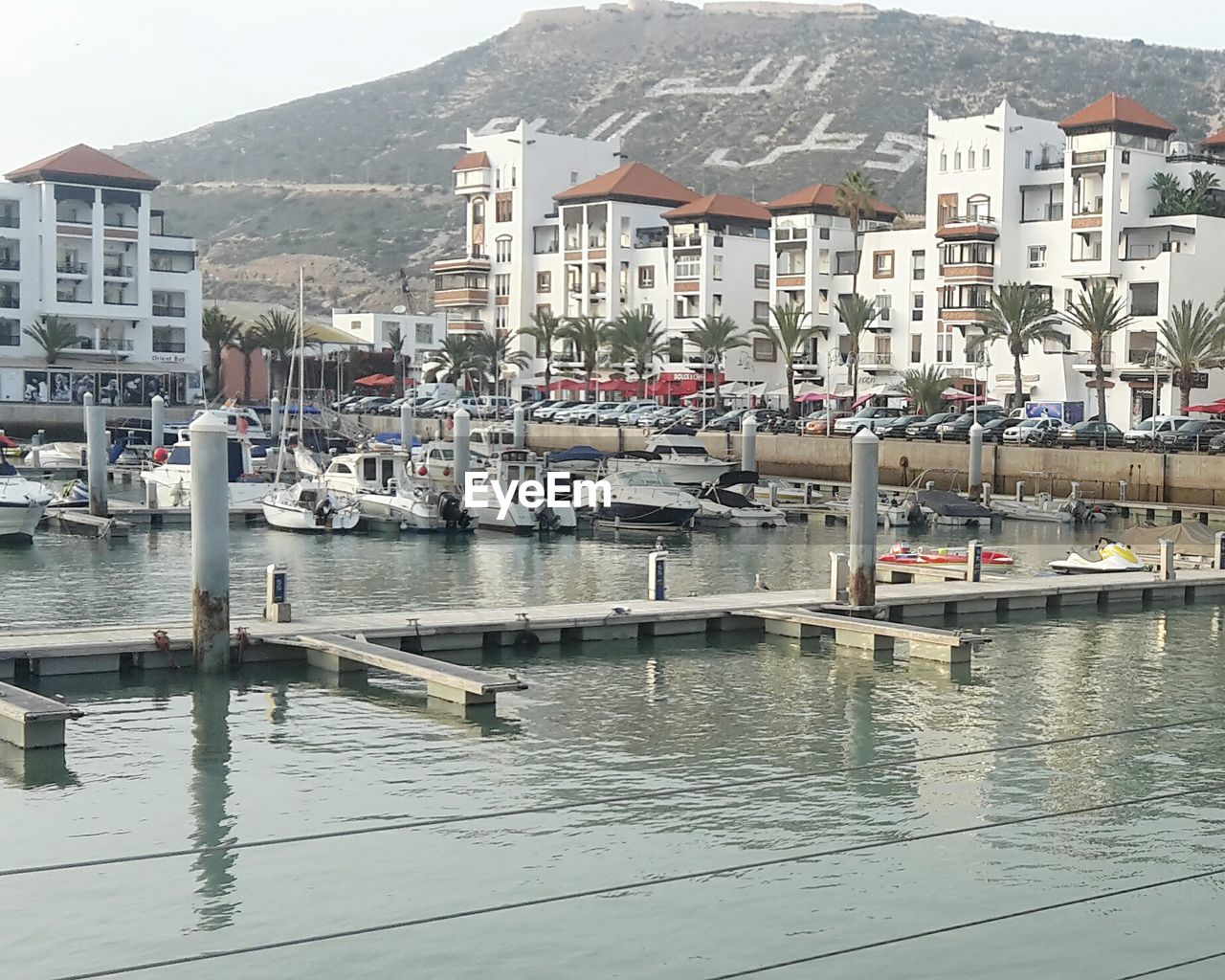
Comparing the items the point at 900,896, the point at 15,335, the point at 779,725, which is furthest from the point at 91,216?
the point at 900,896

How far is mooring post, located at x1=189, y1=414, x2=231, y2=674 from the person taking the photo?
24.4 m

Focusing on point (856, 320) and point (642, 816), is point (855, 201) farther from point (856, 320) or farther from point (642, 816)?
point (642, 816)

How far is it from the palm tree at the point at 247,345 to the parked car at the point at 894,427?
167 feet

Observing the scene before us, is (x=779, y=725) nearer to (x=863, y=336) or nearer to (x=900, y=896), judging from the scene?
(x=900, y=896)

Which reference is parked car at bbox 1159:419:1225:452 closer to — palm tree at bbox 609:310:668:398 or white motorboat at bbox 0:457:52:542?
white motorboat at bbox 0:457:52:542

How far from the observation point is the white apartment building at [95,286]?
104m

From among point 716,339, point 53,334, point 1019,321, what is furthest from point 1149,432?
point 53,334

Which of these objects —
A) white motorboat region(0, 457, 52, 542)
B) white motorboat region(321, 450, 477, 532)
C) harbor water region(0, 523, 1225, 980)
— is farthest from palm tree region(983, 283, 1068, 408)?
harbor water region(0, 523, 1225, 980)

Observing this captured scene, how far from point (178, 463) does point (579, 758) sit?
40660 millimetres

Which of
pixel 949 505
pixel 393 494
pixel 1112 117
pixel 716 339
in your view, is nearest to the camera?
pixel 393 494

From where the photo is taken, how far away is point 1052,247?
9306 cm

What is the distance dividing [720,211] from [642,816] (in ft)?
315

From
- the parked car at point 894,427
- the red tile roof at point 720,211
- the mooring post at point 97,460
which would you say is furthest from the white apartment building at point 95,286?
the mooring post at point 97,460

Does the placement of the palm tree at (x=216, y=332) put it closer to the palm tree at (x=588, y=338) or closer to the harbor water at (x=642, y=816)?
the palm tree at (x=588, y=338)
